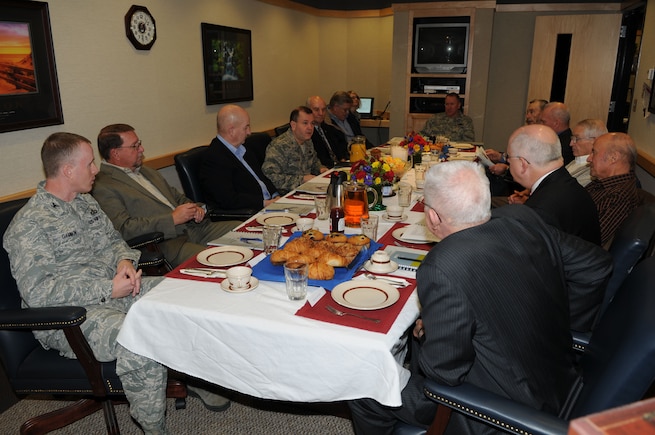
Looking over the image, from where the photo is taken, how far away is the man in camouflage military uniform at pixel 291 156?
12.9 ft

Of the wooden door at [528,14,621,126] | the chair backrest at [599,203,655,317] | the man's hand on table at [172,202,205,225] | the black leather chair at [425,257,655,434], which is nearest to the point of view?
the black leather chair at [425,257,655,434]

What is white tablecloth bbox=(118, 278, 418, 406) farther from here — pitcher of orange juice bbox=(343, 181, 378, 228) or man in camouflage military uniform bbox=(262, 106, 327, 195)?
man in camouflage military uniform bbox=(262, 106, 327, 195)

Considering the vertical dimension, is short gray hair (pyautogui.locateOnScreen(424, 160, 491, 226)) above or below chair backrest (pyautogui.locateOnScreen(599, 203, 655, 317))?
above

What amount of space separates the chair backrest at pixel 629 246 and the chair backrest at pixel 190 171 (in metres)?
2.52

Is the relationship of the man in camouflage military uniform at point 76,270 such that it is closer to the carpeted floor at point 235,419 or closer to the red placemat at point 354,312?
the carpeted floor at point 235,419

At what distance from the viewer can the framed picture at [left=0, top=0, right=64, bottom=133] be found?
9.75 ft

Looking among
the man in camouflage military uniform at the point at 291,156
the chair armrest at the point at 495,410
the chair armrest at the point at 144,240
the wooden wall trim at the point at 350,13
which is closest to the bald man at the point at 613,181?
the chair armrest at the point at 495,410

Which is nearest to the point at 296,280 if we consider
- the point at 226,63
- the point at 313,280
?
the point at 313,280

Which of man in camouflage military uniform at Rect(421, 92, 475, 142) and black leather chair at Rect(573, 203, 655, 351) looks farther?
man in camouflage military uniform at Rect(421, 92, 475, 142)

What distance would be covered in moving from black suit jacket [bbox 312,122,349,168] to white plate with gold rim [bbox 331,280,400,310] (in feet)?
11.3

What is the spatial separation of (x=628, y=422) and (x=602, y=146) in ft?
8.18

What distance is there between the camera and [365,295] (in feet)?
5.49

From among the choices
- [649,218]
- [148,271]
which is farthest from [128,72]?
[649,218]

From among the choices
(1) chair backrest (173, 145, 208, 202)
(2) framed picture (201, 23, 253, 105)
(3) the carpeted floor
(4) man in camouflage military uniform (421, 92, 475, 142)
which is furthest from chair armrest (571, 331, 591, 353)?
(4) man in camouflage military uniform (421, 92, 475, 142)
